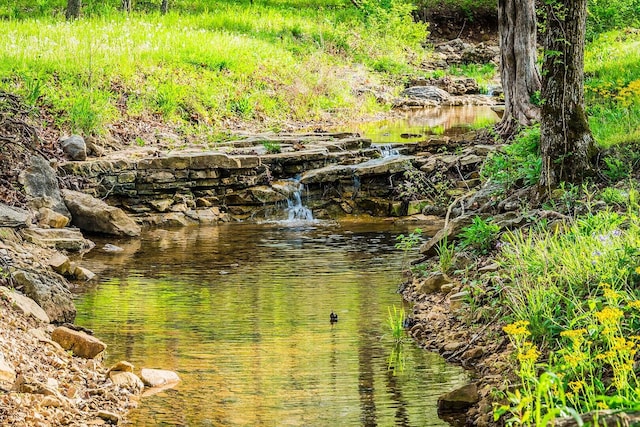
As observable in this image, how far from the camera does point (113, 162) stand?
14.1m

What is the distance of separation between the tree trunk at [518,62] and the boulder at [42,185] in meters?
7.64

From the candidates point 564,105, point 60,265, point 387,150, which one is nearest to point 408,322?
point 564,105

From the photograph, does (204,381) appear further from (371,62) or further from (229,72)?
(371,62)

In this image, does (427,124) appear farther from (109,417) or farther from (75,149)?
(109,417)

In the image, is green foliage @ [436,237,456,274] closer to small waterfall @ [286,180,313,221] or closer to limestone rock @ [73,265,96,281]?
limestone rock @ [73,265,96,281]

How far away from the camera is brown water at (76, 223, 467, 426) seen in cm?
612

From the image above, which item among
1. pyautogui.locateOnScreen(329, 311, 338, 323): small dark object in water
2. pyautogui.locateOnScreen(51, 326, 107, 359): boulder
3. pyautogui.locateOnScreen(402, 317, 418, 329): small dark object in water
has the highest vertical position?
pyautogui.locateOnScreen(51, 326, 107, 359): boulder

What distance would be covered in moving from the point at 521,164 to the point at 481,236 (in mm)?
1733

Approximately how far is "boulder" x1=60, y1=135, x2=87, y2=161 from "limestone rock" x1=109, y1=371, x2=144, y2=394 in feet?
26.4

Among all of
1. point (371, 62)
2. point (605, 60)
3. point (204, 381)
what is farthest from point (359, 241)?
point (371, 62)

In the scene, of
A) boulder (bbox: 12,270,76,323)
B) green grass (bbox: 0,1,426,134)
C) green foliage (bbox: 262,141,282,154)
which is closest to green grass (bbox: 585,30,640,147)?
green foliage (bbox: 262,141,282,154)

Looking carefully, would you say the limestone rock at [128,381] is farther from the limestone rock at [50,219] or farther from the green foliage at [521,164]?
the limestone rock at [50,219]

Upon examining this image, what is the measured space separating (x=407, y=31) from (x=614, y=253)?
27570 mm

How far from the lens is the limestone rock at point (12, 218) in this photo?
10.7 m
